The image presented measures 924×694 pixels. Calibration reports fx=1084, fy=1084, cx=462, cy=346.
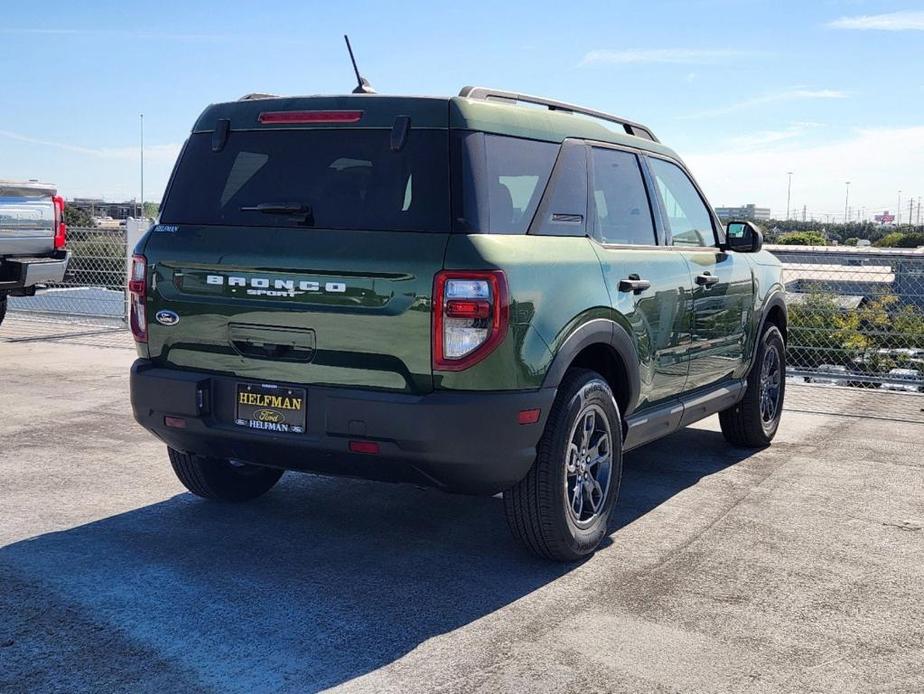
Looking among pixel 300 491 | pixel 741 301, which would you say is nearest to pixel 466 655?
pixel 300 491

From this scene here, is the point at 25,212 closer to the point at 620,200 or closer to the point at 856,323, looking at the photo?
the point at 620,200

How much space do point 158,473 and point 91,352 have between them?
592cm

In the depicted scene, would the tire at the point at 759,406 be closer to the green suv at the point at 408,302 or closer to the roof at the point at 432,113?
the green suv at the point at 408,302

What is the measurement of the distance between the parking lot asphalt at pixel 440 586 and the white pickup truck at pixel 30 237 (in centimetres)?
471

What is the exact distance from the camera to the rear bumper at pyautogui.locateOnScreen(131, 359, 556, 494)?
4.20m

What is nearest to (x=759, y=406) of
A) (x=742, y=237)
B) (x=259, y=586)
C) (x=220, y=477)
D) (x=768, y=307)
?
(x=768, y=307)

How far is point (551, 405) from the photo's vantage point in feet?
14.8

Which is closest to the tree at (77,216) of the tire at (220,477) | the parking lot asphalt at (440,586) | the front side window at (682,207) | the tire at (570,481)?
the parking lot asphalt at (440,586)

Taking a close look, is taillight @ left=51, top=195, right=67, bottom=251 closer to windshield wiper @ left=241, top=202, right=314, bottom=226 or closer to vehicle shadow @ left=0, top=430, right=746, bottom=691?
vehicle shadow @ left=0, top=430, right=746, bottom=691

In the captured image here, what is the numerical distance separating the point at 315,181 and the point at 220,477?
6.07 ft

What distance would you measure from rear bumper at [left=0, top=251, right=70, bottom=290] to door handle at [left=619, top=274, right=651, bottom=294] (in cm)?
797

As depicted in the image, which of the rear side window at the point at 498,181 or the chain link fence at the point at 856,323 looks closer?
the rear side window at the point at 498,181

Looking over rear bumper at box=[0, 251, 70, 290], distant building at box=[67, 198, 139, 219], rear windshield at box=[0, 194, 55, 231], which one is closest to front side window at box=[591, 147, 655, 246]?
rear bumper at box=[0, 251, 70, 290]

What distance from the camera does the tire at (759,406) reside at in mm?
7316
